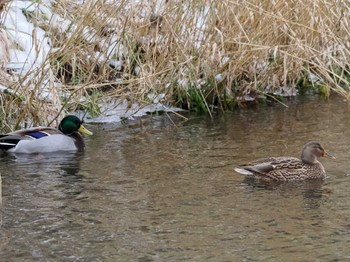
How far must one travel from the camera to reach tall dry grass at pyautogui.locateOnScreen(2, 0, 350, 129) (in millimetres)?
11602

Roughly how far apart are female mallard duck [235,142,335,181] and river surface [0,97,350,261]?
0.36 ft

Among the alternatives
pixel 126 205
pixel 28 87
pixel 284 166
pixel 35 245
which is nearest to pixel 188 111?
pixel 28 87

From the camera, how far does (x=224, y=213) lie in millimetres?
8070

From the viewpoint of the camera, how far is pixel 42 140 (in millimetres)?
10930

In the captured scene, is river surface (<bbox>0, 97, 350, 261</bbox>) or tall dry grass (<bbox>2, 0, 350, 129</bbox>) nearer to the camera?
river surface (<bbox>0, 97, 350, 261</bbox>)

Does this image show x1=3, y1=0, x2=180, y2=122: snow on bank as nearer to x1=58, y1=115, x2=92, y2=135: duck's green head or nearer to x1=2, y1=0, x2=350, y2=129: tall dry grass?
x1=2, y1=0, x2=350, y2=129: tall dry grass

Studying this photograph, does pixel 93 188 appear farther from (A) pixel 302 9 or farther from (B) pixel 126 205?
(A) pixel 302 9

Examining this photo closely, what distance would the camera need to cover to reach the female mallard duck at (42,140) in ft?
35.8

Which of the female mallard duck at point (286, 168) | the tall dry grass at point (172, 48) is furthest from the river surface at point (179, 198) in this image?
the tall dry grass at point (172, 48)

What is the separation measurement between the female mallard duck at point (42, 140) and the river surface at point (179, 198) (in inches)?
5.0

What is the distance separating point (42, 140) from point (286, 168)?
9.50 ft

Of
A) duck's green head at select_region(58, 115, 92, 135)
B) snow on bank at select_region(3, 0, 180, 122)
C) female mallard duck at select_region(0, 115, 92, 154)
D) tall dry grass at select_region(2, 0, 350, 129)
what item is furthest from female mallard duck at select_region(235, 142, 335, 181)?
snow on bank at select_region(3, 0, 180, 122)

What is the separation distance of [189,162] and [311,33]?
118 inches

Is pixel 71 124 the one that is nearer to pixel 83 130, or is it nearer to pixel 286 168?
pixel 83 130
